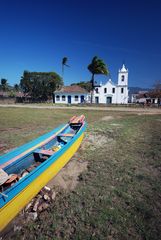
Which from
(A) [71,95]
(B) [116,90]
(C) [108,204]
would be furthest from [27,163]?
(B) [116,90]

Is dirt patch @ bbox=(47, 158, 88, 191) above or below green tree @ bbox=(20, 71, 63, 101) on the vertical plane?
below

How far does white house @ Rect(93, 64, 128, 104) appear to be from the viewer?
34.7 metres

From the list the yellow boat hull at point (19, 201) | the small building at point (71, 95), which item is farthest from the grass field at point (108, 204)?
the small building at point (71, 95)

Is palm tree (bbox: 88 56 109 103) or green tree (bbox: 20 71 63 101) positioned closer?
palm tree (bbox: 88 56 109 103)

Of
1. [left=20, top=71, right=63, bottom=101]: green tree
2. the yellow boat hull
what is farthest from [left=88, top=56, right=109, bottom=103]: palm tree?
the yellow boat hull

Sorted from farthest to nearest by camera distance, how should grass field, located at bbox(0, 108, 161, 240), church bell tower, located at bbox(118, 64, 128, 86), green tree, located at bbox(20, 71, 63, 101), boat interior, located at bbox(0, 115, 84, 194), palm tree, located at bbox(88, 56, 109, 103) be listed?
green tree, located at bbox(20, 71, 63, 101)
church bell tower, located at bbox(118, 64, 128, 86)
palm tree, located at bbox(88, 56, 109, 103)
boat interior, located at bbox(0, 115, 84, 194)
grass field, located at bbox(0, 108, 161, 240)

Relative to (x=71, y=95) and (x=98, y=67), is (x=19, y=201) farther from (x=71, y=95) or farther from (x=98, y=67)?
(x=71, y=95)

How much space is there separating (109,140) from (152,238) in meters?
4.29

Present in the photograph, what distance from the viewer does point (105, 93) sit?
35688 millimetres

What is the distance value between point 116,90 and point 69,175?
111 ft

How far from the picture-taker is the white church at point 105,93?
1345 inches

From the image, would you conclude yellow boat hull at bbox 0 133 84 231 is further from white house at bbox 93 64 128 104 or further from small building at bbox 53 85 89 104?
white house at bbox 93 64 128 104

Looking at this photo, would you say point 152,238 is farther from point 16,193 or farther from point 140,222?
point 16,193

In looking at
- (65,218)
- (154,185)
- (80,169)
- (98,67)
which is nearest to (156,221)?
(154,185)
